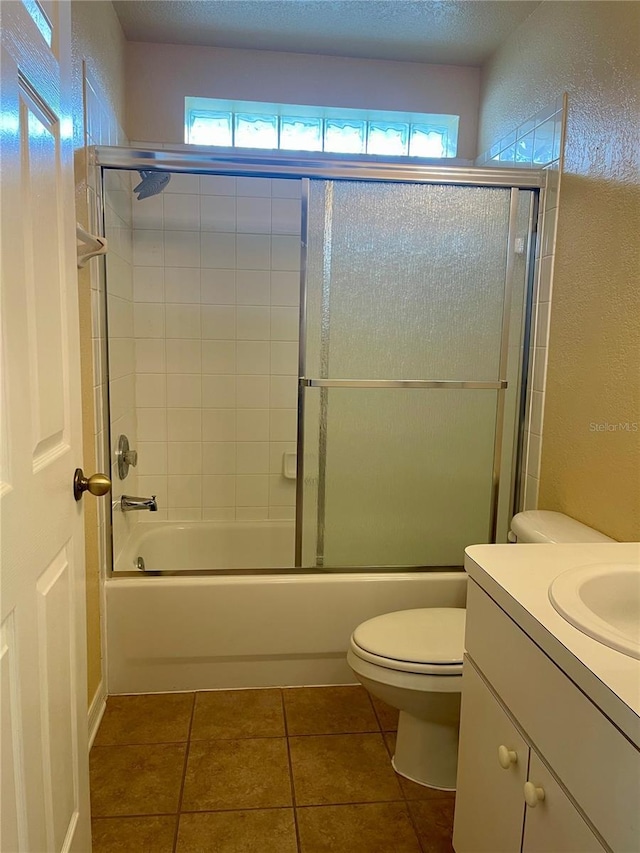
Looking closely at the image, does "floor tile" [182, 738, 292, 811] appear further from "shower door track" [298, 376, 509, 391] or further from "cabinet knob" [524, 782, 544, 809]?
"shower door track" [298, 376, 509, 391]

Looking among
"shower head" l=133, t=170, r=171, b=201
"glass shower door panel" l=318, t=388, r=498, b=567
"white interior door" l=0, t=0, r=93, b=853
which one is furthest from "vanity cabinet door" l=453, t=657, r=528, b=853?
"shower head" l=133, t=170, r=171, b=201

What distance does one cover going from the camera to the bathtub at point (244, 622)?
210 centimetres

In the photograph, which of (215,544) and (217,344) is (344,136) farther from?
(215,544)

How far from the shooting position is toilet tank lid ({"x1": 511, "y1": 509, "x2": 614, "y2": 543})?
5.38ft

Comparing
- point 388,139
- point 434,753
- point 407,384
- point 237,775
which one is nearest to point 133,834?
point 237,775

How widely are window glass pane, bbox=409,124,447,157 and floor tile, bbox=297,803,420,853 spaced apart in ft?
8.84

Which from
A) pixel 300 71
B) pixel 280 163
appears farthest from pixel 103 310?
pixel 300 71

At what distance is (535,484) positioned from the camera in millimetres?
2104

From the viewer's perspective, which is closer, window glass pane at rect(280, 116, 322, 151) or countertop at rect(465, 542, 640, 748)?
countertop at rect(465, 542, 640, 748)

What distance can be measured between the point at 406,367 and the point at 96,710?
5.12 feet

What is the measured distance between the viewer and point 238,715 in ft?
6.65

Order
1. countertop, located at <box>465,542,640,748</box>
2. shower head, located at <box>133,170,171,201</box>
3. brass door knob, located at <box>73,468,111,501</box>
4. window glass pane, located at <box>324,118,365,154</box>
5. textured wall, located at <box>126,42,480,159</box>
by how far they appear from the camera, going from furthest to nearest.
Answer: window glass pane, located at <box>324,118,365,154</box>, textured wall, located at <box>126,42,480,159</box>, shower head, located at <box>133,170,171,201</box>, brass door knob, located at <box>73,468,111,501</box>, countertop, located at <box>465,542,640,748</box>

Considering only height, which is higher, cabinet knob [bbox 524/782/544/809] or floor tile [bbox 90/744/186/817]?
cabinet knob [bbox 524/782/544/809]

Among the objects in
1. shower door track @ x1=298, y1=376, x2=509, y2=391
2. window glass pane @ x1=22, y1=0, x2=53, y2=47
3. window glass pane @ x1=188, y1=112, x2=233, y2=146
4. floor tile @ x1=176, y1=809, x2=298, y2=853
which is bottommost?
floor tile @ x1=176, y1=809, x2=298, y2=853
